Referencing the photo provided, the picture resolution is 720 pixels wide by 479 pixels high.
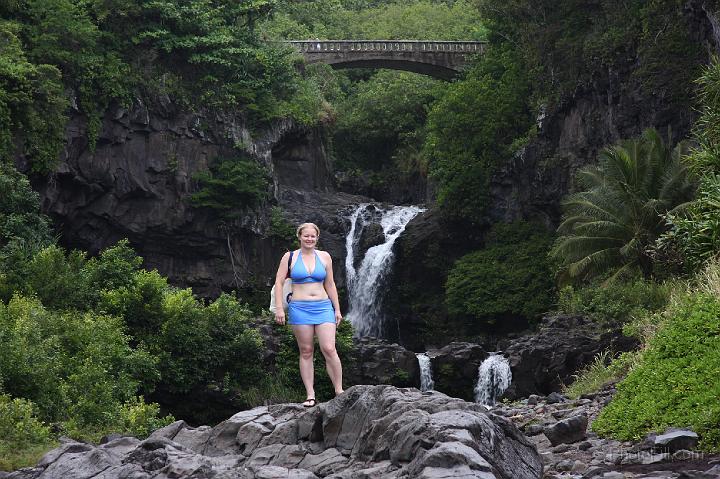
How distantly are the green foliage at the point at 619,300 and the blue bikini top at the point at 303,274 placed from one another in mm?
14003

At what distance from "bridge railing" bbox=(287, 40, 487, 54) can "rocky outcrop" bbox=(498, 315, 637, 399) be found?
2402 cm

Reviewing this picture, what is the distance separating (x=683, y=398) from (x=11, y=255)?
648 inches

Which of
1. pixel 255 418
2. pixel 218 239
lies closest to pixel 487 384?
pixel 218 239

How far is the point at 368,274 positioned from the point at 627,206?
13395 mm

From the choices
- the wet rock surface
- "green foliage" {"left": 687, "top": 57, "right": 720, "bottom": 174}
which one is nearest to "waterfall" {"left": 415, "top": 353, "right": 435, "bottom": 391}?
"green foliage" {"left": 687, "top": 57, "right": 720, "bottom": 174}

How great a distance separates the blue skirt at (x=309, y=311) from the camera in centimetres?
973

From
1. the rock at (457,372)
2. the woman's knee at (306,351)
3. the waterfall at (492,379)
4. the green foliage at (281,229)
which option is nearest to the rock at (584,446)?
the woman's knee at (306,351)

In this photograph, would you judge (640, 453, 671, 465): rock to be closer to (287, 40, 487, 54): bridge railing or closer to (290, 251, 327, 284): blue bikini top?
(290, 251, 327, 284): blue bikini top

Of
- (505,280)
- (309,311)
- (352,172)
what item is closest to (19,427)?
(309,311)

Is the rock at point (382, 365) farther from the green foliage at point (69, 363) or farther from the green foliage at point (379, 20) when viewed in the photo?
the green foliage at point (379, 20)

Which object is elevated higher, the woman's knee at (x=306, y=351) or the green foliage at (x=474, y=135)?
the green foliage at (x=474, y=135)

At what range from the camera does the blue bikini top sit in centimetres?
969

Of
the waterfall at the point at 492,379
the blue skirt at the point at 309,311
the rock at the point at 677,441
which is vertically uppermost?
the blue skirt at the point at 309,311

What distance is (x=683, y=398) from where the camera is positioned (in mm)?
9406
